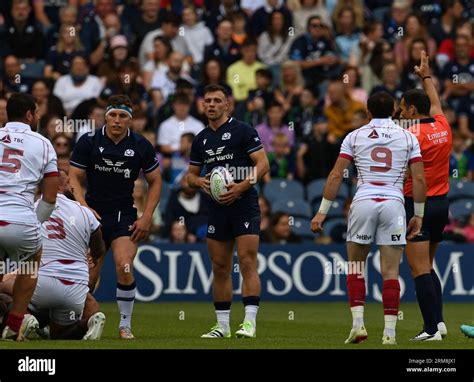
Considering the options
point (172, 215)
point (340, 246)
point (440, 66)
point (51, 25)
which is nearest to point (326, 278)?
point (340, 246)

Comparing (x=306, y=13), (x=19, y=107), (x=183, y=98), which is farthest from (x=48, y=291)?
(x=306, y=13)

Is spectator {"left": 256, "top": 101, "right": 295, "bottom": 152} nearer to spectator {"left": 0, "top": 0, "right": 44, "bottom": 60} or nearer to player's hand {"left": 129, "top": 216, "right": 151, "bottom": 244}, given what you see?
spectator {"left": 0, "top": 0, "right": 44, "bottom": 60}

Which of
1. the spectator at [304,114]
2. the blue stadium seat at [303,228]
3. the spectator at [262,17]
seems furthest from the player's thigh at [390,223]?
the spectator at [262,17]

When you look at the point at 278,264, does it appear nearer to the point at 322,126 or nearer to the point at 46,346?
the point at 322,126

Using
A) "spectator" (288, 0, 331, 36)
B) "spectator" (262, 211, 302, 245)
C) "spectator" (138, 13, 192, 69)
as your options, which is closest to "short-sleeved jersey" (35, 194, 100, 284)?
"spectator" (262, 211, 302, 245)

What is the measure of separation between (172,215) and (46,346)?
29.6 feet

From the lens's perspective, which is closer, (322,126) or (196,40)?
(322,126)

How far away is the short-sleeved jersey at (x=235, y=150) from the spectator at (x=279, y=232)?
6516 mm

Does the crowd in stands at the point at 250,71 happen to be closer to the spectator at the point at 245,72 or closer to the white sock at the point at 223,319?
the spectator at the point at 245,72

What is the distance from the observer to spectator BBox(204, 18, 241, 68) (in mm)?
23812

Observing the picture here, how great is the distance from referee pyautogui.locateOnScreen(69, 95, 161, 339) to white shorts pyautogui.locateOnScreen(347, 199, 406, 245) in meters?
2.38

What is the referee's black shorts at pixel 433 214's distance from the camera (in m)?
13.5

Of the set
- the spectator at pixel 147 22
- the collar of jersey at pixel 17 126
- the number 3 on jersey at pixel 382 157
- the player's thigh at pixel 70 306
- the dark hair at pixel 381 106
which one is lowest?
the player's thigh at pixel 70 306

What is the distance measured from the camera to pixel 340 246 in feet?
66.9
